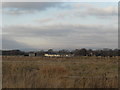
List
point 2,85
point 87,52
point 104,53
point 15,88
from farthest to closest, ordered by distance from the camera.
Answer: point 87,52, point 104,53, point 2,85, point 15,88

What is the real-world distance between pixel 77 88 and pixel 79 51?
90.8 meters

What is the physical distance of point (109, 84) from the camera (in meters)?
9.84

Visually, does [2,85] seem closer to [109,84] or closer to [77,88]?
[77,88]

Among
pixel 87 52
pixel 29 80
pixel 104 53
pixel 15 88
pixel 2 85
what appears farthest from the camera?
pixel 87 52

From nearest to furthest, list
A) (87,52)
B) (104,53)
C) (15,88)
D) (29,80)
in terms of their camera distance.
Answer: (15,88) < (29,80) < (104,53) < (87,52)

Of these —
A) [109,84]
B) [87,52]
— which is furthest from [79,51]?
[109,84]

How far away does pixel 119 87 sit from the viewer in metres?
9.66

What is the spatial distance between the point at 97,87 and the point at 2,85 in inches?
155

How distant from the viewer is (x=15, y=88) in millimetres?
8719

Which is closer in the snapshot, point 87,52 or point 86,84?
point 86,84

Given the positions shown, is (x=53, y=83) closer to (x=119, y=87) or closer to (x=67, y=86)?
(x=67, y=86)

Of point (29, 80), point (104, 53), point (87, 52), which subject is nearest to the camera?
point (29, 80)

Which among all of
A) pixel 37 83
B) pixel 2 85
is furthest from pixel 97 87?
pixel 2 85

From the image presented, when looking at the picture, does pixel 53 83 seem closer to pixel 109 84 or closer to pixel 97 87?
pixel 97 87
